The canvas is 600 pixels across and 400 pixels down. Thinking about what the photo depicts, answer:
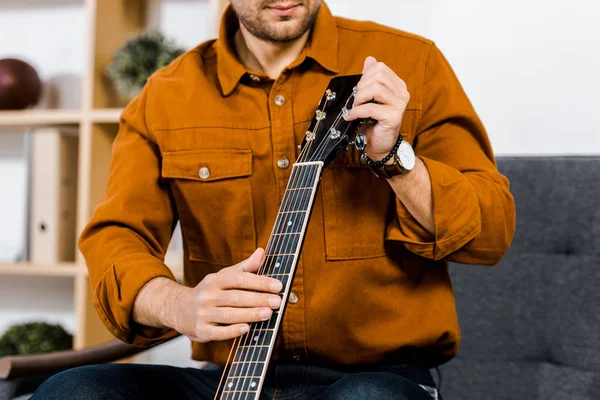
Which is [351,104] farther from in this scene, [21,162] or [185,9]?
[21,162]

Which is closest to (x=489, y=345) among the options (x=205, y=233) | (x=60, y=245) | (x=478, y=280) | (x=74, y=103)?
(x=478, y=280)

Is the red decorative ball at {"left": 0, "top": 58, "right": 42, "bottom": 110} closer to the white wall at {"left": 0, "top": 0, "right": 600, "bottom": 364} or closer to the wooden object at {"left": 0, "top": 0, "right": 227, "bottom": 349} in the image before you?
the wooden object at {"left": 0, "top": 0, "right": 227, "bottom": 349}

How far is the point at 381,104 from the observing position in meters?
1.01

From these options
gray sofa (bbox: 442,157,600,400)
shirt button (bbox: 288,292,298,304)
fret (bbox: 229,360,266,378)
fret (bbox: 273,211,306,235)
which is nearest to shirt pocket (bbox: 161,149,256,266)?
shirt button (bbox: 288,292,298,304)

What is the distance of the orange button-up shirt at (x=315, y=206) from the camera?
1152mm

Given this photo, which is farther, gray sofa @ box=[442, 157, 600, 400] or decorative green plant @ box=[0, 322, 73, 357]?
decorative green plant @ box=[0, 322, 73, 357]

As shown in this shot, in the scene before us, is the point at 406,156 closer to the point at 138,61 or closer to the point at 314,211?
the point at 314,211

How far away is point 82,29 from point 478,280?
5.23 ft

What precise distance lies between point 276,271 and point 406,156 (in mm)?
235

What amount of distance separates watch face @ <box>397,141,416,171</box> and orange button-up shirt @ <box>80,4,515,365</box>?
49mm

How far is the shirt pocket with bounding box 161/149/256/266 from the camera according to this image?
126cm

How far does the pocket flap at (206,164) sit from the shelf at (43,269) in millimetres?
921

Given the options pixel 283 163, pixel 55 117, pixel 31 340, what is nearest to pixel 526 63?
pixel 283 163

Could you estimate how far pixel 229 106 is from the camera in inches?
51.2
